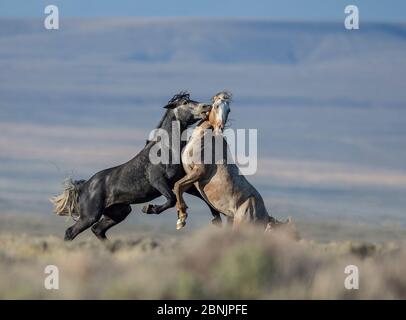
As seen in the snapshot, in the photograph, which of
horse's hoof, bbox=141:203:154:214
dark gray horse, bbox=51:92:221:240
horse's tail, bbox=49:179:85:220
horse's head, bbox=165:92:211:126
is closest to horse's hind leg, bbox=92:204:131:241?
dark gray horse, bbox=51:92:221:240

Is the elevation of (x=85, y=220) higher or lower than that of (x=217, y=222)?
higher

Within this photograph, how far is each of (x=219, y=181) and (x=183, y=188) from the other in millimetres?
483

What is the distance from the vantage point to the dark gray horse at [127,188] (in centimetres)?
1922

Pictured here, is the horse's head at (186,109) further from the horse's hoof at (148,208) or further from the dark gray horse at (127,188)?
the horse's hoof at (148,208)

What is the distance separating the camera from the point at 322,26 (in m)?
98.8

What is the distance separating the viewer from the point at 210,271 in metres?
17.5

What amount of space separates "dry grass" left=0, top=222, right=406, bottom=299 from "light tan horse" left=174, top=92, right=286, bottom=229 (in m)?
0.50

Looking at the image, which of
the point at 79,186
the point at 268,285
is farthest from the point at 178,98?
the point at 268,285

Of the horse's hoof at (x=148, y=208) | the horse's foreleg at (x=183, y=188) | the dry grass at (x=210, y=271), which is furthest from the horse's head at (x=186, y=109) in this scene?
the dry grass at (x=210, y=271)

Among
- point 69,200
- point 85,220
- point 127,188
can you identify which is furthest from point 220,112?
point 69,200

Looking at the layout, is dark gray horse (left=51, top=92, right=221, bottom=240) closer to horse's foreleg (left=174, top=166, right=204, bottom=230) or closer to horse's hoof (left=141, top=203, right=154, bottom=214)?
horse's hoof (left=141, top=203, right=154, bottom=214)

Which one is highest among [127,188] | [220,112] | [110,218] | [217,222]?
[220,112]

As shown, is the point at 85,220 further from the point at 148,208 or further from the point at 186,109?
the point at 186,109

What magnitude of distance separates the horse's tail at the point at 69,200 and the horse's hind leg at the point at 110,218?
337 mm
